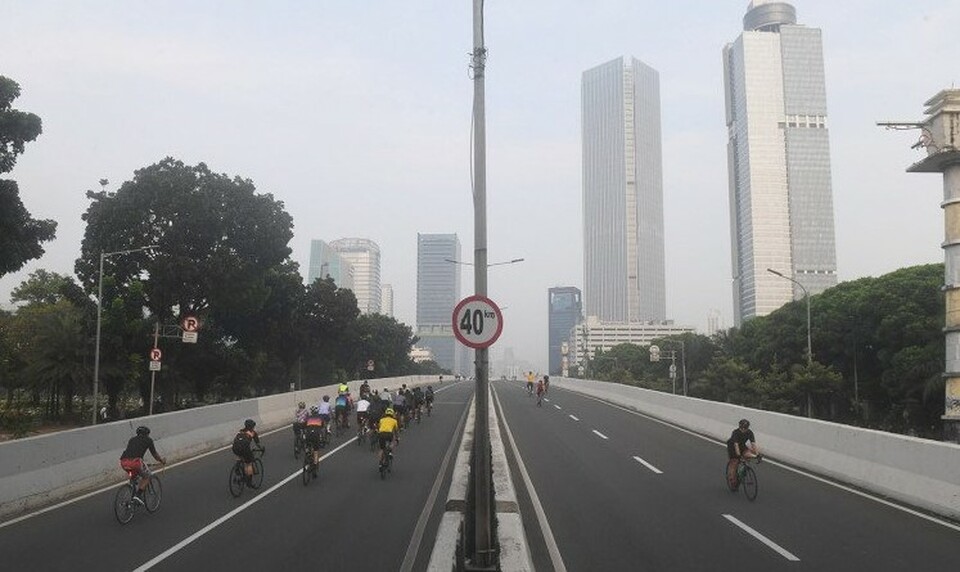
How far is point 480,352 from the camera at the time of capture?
817 centimetres

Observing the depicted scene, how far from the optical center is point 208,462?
17906 mm

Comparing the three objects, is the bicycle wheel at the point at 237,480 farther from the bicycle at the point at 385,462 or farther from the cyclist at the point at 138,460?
the bicycle at the point at 385,462

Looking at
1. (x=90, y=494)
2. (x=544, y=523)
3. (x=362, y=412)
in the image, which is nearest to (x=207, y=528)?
(x=90, y=494)

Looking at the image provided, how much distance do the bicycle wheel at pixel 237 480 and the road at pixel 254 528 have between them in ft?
0.67

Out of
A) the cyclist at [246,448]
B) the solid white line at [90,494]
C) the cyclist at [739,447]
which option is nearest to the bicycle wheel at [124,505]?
the solid white line at [90,494]

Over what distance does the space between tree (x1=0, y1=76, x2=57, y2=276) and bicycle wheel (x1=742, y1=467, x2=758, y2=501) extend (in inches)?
1141

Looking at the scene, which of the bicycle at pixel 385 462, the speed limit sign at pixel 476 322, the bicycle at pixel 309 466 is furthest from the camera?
the bicycle at pixel 385 462

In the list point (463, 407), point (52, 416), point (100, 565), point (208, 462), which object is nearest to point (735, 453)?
point (100, 565)

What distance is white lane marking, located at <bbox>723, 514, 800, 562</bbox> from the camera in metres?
8.56

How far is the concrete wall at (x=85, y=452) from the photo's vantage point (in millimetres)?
11688

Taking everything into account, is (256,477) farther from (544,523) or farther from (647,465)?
(647,465)

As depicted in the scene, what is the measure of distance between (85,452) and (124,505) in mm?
4097

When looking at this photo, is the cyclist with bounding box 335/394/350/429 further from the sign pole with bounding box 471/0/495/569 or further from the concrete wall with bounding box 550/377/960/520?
the sign pole with bounding box 471/0/495/569

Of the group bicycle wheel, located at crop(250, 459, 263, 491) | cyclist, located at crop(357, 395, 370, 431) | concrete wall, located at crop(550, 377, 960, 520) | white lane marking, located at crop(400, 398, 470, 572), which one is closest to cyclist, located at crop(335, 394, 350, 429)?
cyclist, located at crop(357, 395, 370, 431)
